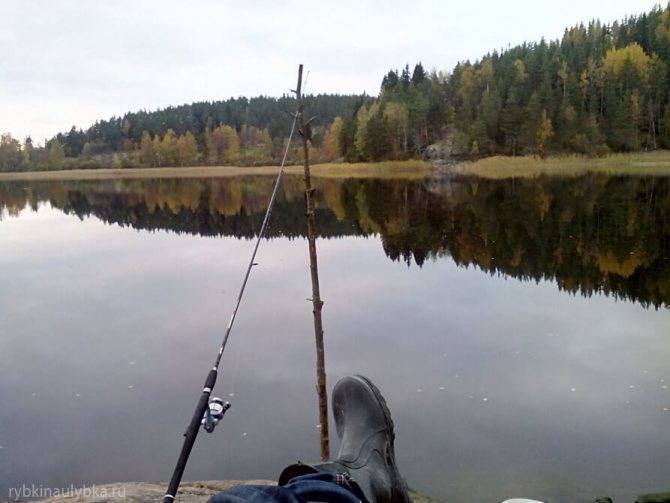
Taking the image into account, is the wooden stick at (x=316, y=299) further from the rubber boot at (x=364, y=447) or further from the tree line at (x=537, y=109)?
the tree line at (x=537, y=109)

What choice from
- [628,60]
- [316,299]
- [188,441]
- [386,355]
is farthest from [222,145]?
[188,441]

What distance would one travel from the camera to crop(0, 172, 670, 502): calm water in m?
5.82

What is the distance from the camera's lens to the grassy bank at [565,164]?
55.7 m

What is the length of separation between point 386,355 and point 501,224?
46.2ft

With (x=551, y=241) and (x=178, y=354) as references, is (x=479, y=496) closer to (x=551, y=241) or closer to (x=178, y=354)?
(x=178, y=354)

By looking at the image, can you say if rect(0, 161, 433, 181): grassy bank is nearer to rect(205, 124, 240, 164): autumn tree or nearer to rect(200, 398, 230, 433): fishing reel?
rect(205, 124, 240, 164): autumn tree

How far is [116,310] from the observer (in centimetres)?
1232

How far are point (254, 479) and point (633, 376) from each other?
17.2 ft

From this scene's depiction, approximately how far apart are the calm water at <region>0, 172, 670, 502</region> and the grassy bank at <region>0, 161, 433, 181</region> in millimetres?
44000

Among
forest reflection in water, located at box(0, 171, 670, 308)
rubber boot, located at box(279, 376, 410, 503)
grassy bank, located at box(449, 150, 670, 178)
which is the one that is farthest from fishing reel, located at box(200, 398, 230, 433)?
grassy bank, located at box(449, 150, 670, 178)

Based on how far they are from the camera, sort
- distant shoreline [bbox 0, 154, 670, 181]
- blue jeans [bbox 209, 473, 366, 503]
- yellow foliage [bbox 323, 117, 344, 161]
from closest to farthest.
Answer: blue jeans [bbox 209, 473, 366, 503], distant shoreline [bbox 0, 154, 670, 181], yellow foliage [bbox 323, 117, 344, 161]

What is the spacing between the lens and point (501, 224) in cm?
2152

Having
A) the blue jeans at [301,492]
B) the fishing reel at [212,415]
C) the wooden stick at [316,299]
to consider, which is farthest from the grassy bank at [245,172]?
the blue jeans at [301,492]

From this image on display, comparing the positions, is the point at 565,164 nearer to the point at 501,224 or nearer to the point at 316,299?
the point at 501,224
